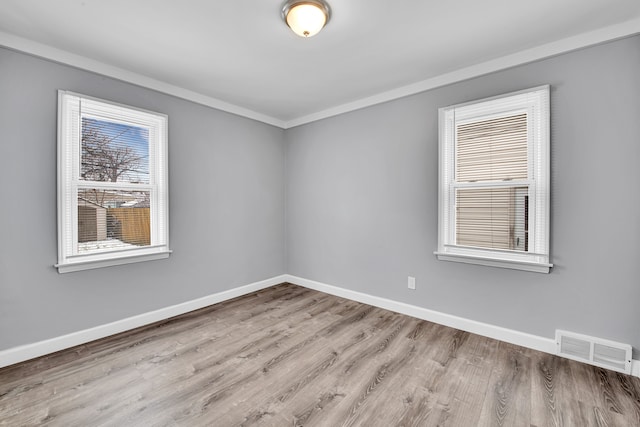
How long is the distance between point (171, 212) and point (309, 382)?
91.7 inches

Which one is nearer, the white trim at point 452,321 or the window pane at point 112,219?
the white trim at point 452,321

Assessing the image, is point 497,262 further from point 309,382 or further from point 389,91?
point 389,91

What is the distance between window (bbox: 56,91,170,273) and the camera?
254cm

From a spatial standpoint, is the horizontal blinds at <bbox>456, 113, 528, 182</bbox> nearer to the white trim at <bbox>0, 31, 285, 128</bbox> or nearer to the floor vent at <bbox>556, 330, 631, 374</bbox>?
the floor vent at <bbox>556, 330, 631, 374</bbox>

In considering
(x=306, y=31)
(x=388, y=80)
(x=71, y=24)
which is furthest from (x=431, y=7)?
(x=71, y=24)

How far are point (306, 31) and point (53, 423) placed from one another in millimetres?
2914

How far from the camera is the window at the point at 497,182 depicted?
8.15 feet

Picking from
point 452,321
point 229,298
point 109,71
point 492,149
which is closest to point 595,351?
point 452,321

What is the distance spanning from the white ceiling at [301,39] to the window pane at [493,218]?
1165 mm

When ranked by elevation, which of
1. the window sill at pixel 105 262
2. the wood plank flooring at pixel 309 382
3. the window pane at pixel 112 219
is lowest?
the wood plank flooring at pixel 309 382

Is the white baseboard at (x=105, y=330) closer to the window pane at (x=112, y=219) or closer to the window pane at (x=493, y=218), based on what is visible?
the window pane at (x=112, y=219)

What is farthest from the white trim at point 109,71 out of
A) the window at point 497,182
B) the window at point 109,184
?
the window at point 497,182

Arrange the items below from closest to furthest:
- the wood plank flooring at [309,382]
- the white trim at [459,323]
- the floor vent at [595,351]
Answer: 1. the wood plank flooring at [309,382]
2. the floor vent at [595,351]
3. the white trim at [459,323]

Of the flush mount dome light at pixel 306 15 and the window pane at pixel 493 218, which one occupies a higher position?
the flush mount dome light at pixel 306 15
